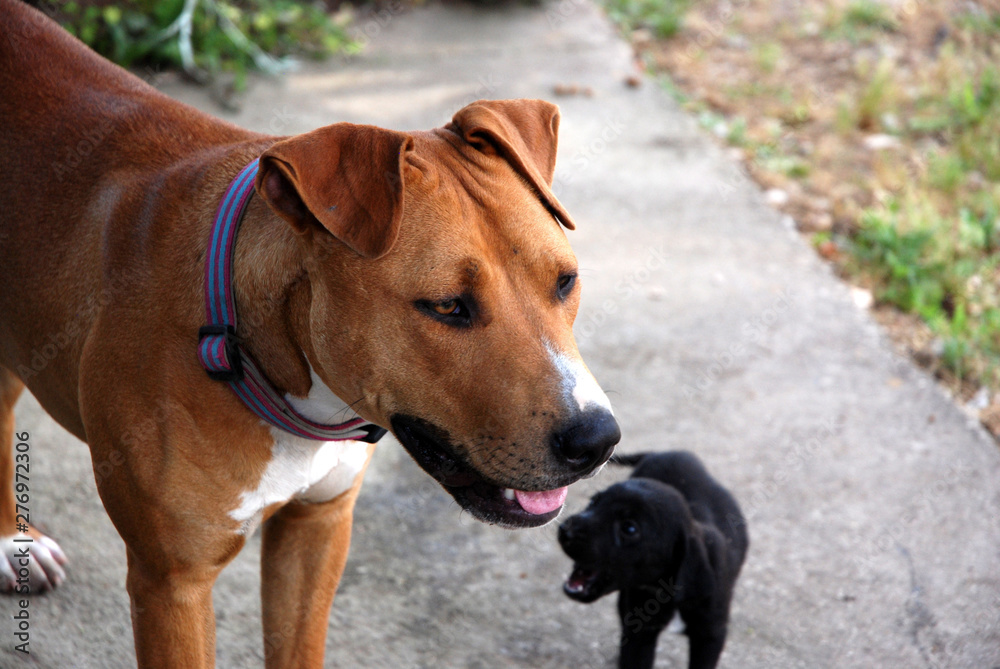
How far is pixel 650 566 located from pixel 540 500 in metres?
0.86

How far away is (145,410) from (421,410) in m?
0.62

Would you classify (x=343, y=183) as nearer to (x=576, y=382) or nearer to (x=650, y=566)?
(x=576, y=382)

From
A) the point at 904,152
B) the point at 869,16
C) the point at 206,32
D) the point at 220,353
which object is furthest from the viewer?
the point at 869,16

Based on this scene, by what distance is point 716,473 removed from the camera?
3.88m

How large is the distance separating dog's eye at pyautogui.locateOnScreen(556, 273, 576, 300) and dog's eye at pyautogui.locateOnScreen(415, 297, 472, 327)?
0.24 m

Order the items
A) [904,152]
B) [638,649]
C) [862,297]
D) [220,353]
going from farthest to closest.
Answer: [904,152] → [862,297] → [638,649] → [220,353]

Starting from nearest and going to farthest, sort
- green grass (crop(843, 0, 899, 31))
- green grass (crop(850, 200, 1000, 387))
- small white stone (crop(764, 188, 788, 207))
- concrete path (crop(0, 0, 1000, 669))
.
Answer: concrete path (crop(0, 0, 1000, 669)) → green grass (crop(850, 200, 1000, 387)) → small white stone (crop(764, 188, 788, 207)) → green grass (crop(843, 0, 899, 31))

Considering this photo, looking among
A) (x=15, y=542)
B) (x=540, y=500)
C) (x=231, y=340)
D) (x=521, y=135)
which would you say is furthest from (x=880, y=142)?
(x=15, y=542)

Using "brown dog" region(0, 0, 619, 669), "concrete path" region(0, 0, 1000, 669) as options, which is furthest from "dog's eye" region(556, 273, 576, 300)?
"concrete path" region(0, 0, 1000, 669)

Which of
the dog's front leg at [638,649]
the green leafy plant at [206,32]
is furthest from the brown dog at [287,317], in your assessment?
the green leafy plant at [206,32]

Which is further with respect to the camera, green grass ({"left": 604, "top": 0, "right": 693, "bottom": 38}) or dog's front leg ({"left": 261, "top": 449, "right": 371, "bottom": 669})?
green grass ({"left": 604, "top": 0, "right": 693, "bottom": 38})

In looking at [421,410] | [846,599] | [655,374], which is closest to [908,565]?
[846,599]

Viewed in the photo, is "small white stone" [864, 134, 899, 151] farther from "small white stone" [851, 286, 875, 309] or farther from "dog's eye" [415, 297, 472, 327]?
"dog's eye" [415, 297, 472, 327]

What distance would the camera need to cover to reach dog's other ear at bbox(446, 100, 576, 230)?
2207 mm
